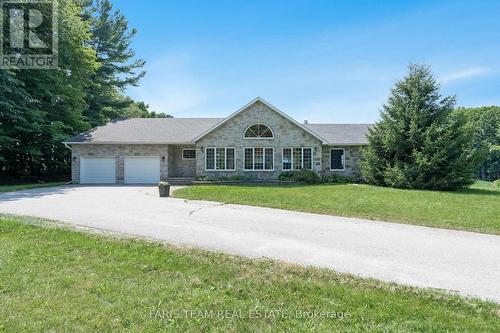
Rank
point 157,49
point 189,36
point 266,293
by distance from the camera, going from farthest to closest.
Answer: point 157,49, point 189,36, point 266,293

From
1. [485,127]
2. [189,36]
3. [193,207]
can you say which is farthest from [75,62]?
[485,127]

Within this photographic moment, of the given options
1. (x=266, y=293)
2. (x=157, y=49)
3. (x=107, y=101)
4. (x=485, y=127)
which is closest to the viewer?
(x=266, y=293)

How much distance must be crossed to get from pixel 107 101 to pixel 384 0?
2939 cm

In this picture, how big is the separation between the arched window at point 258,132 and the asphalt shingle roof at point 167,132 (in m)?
2.81

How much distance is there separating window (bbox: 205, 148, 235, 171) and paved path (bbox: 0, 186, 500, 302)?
9991 millimetres

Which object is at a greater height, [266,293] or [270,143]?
[270,143]

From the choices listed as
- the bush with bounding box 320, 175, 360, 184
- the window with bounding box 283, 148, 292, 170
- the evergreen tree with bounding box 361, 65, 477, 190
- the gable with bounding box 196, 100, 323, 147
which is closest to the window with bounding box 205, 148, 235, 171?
the gable with bounding box 196, 100, 323, 147

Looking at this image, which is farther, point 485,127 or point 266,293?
point 485,127

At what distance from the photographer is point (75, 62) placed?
25266 millimetres

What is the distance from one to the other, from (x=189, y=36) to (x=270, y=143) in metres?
8.73

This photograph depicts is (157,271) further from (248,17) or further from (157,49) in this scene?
(157,49)

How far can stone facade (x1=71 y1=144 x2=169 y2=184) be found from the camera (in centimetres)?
2120

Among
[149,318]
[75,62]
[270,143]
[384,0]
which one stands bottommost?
[149,318]

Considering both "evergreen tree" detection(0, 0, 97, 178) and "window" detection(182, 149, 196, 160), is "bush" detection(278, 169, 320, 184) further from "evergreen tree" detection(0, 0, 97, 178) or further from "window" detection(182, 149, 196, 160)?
"evergreen tree" detection(0, 0, 97, 178)
